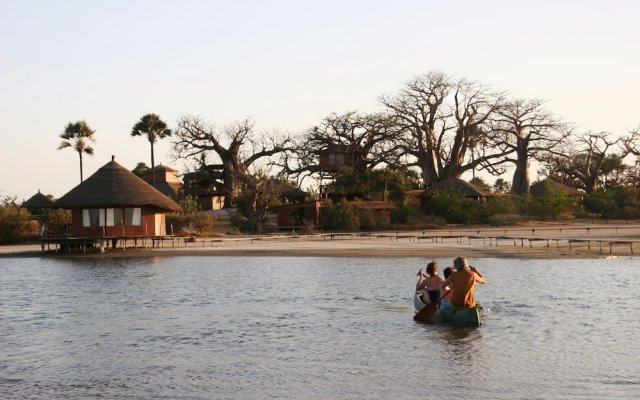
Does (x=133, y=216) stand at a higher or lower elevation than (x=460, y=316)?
higher

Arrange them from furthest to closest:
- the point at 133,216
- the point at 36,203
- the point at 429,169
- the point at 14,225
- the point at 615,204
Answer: the point at 429,169 → the point at 36,203 → the point at 615,204 → the point at 14,225 → the point at 133,216

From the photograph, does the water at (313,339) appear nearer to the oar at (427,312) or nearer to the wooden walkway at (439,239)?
the oar at (427,312)

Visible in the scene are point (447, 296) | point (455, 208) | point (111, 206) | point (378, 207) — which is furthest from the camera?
point (455, 208)

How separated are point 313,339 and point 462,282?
3.95m

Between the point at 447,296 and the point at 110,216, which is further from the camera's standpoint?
the point at 110,216

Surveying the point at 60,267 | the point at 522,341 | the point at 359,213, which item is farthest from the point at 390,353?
the point at 359,213

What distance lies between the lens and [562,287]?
30234 millimetres

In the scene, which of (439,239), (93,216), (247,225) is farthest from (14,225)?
(439,239)

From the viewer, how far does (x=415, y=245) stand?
48.3 meters

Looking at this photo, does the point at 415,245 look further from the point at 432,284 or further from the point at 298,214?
the point at 432,284

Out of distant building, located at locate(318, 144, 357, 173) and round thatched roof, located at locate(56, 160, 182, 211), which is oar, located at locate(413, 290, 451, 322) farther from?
distant building, located at locate(318, 144, 357, 173)

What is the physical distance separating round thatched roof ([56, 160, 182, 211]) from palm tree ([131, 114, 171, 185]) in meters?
25.9

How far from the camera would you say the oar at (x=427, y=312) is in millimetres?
21906

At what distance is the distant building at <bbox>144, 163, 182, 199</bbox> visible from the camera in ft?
271
